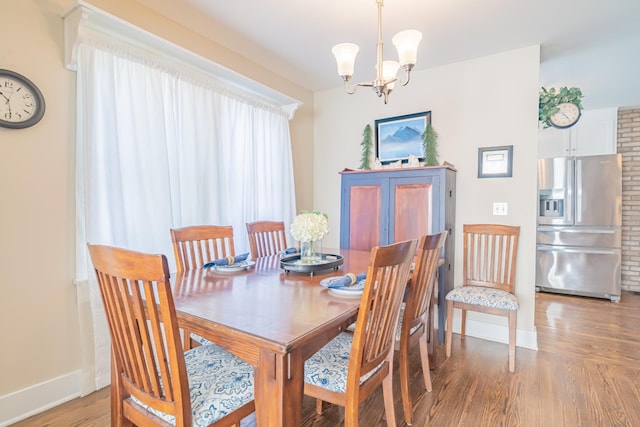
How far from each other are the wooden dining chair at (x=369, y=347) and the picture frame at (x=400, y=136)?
Result: 216 centimetres

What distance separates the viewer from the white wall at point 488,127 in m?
2.74

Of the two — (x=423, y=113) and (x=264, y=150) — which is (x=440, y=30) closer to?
(x=423, y=113)

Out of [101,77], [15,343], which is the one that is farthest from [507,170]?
[15,343]

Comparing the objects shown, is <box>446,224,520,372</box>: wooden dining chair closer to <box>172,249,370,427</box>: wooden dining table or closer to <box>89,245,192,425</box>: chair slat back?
<box>172,249,370,427</box>: wooden dining table

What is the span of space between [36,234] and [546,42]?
381cm

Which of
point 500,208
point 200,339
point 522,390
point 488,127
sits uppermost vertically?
point 488,127

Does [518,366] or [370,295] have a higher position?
[370,295]

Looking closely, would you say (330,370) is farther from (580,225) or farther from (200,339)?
(580,225)

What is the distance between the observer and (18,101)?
5.53 feet

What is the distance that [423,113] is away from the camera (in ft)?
10.5

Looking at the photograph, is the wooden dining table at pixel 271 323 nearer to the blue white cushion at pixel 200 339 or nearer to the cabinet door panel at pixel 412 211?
the blue white cushion at pixel 200 339

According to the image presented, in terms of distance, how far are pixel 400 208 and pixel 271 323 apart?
6.80ft

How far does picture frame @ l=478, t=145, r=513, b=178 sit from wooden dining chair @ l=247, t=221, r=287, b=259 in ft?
6.21

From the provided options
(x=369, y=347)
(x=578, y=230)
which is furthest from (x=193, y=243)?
(x=578, y=230)
